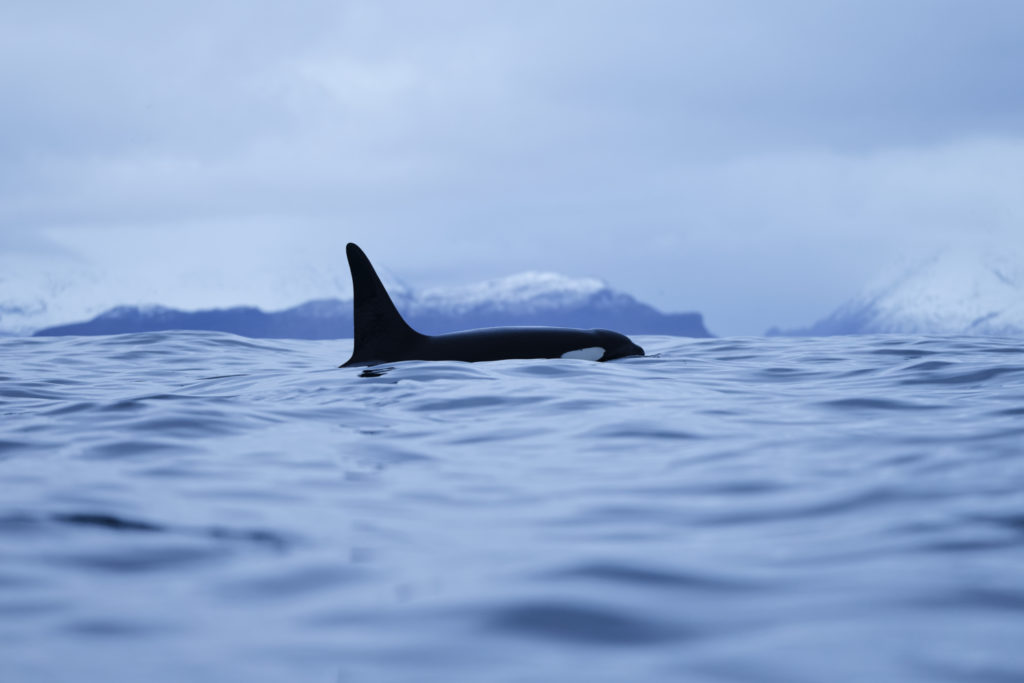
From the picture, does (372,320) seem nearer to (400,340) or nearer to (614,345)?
(400,340)

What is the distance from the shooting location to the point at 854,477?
5.46 meters

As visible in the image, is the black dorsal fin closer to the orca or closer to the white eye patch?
the orca

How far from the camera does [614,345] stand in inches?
515

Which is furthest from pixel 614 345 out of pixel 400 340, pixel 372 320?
pixel 372 320

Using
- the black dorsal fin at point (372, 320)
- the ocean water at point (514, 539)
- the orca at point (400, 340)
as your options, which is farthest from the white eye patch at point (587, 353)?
the ocean water at point (514, 539)

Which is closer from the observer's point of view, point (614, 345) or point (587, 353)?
point (587, 353)

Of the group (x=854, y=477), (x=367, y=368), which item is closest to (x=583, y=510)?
(x=854, y=477)

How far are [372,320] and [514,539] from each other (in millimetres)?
7631

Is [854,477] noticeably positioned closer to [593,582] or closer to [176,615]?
[593,582]

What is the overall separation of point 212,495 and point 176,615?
1.95 meters

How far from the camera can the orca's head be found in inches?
507

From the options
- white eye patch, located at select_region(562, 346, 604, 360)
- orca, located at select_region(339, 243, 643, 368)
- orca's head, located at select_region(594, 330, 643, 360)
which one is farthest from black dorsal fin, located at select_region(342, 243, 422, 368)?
orca's head, located at select_region(594, 330, 643, 360)

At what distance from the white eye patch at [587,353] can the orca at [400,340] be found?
0.01 m

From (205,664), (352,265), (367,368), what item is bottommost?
(205,664)
